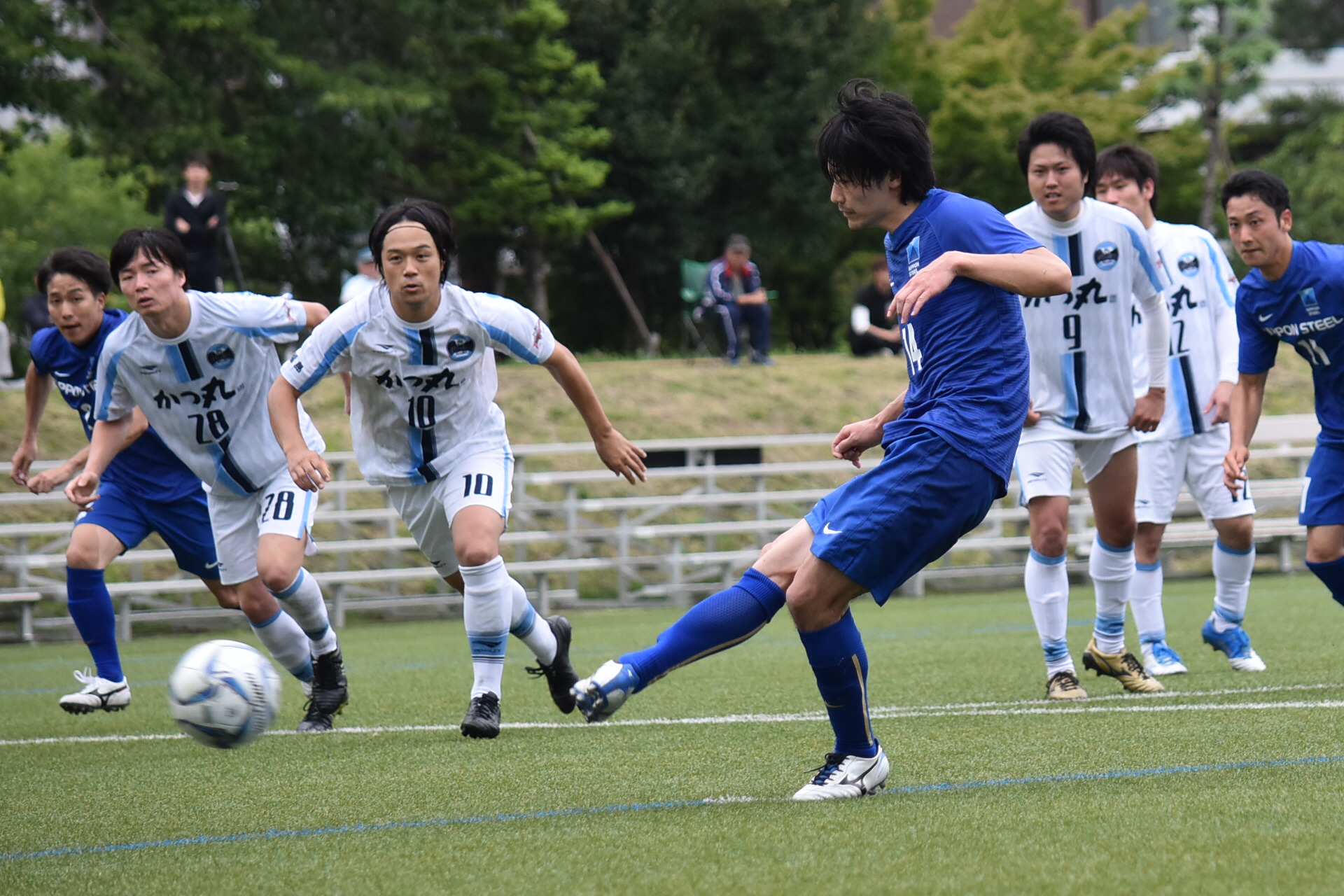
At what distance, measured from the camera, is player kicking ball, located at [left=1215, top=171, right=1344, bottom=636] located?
5.91 metres

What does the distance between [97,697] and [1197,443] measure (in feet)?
17.3

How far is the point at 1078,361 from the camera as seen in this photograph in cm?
631

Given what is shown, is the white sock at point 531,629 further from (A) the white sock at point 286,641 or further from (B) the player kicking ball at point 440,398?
(A) the white sock at point 286,641

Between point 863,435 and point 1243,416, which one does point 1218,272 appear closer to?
point 1243,416

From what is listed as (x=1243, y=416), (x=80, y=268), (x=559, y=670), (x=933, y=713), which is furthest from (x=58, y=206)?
(x=1243, y=416)

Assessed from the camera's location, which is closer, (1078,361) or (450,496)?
(450,496)

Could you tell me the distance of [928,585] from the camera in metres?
15.1

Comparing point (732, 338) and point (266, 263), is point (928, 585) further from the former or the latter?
point (266, 263)

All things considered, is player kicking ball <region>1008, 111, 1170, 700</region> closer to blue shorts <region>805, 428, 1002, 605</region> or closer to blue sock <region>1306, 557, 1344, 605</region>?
blue sock <region>1306, 557, 1344, 605</region>

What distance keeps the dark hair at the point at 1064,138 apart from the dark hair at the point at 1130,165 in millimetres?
809

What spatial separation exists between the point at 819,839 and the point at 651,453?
12952mm

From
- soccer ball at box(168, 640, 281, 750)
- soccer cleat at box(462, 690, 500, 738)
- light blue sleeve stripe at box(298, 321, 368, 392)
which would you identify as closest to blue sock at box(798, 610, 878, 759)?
soccer ball at box(168, 640, 281, 750)

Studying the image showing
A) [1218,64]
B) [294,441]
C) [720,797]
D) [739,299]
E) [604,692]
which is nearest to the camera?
[604,692]

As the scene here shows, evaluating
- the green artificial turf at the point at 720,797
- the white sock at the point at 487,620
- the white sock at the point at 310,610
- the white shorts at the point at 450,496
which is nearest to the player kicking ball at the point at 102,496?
the green artificial turf at the point at 720,797
